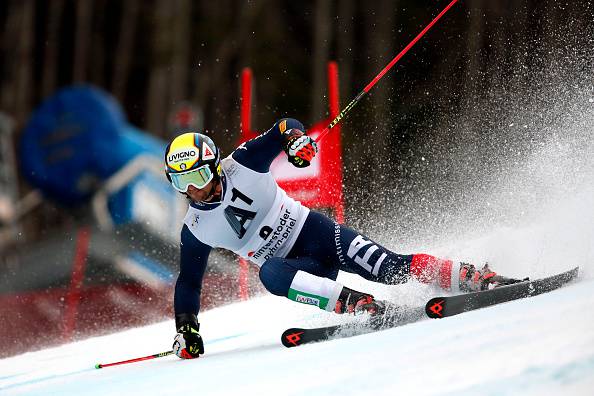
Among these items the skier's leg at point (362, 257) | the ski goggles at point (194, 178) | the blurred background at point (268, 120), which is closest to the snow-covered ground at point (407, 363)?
the skier's leg at point (362, 257)

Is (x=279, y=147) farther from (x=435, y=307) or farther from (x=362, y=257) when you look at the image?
(x=435, y=307)

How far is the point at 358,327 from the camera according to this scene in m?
4.20

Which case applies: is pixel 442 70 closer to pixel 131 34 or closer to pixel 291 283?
pixel 291 283

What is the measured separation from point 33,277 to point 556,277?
7.82 m

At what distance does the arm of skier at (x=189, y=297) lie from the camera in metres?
4.66

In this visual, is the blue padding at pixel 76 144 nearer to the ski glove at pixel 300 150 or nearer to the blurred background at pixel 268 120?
the blurred background at pixel 268 120

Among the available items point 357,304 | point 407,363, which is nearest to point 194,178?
point 357,304

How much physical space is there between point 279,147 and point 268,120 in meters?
11.3

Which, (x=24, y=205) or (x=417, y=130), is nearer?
(x=417, y=130)

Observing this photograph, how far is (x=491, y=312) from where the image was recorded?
371 cm

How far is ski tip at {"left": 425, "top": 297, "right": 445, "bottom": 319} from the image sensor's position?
12.7 feet

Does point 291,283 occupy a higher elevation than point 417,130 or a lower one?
lower

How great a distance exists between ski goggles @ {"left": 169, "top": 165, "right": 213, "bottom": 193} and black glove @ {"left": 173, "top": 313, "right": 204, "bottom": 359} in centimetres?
68

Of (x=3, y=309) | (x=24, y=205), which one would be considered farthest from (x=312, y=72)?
(x=3, y=309)
